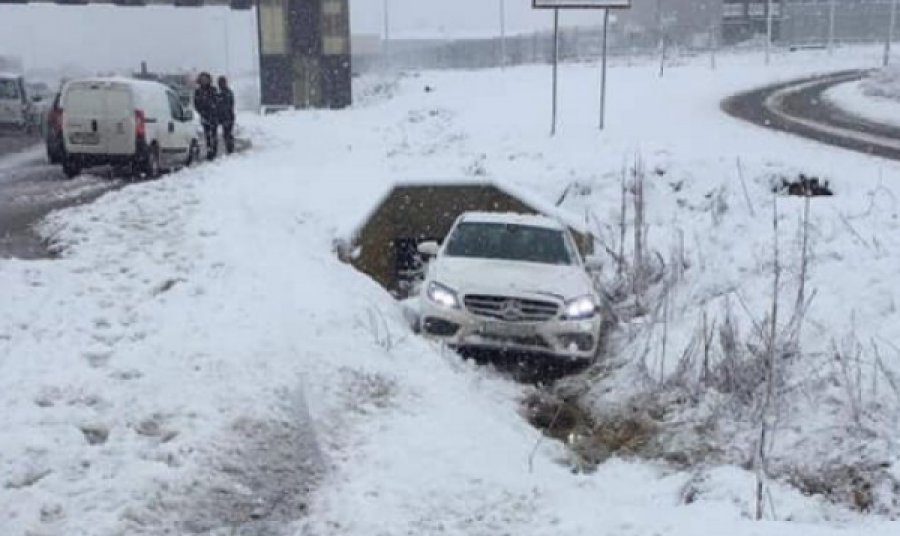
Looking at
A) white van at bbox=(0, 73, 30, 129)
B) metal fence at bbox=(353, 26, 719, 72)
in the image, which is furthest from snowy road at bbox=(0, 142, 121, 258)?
metal fence at bbox=(353, 26, 719, 72)

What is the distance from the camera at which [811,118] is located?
2427cm

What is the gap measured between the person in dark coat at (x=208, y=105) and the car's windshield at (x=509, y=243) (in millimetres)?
10874

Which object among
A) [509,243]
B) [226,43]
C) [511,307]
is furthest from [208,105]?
[226,43]

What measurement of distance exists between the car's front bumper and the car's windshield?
1.25 m

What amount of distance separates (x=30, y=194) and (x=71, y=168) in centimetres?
215

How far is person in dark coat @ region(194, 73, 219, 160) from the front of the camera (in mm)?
21359

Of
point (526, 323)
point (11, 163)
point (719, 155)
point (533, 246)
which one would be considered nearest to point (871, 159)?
point (719, 155)

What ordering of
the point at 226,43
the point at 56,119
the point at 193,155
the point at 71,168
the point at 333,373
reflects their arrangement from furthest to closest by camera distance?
the point at 226,43
the point at 193,155
the point at 56,119
the point at 71,168
the point at 333,373

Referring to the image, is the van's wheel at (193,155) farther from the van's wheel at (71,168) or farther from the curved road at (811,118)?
the curved road at (811,118)

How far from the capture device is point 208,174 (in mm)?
18062

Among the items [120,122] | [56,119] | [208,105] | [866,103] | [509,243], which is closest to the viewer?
[509,243]

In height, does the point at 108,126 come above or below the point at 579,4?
below

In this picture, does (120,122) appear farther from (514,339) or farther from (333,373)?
(333,373)

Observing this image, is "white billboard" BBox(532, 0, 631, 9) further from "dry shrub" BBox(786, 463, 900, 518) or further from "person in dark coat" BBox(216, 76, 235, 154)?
"dry shrub" BBox(786, 463, 900, 518)
